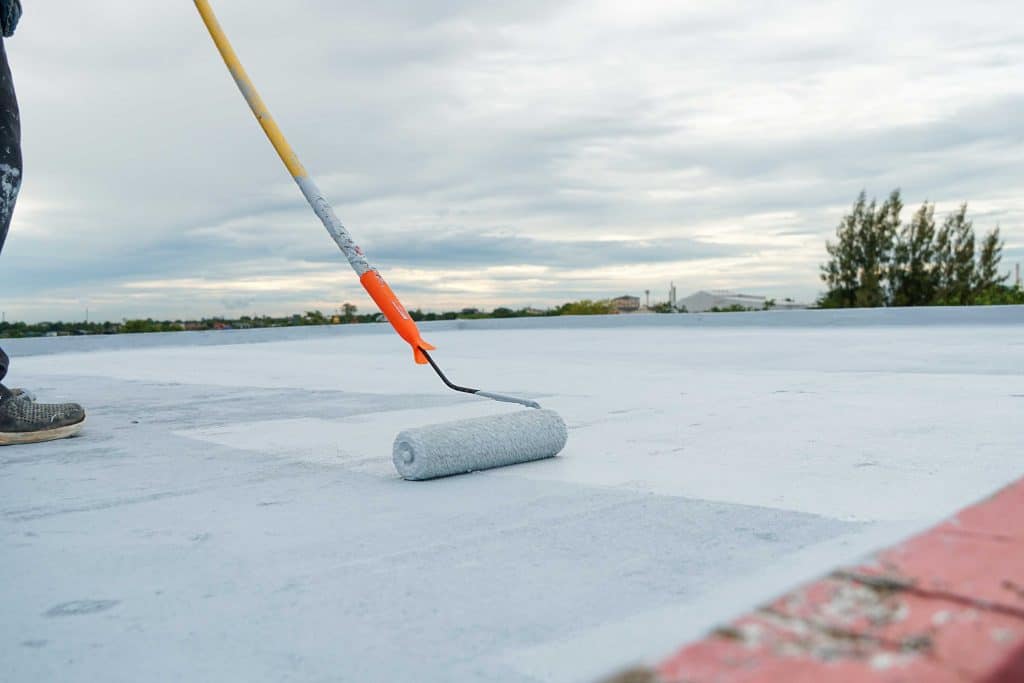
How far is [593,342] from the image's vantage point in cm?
880

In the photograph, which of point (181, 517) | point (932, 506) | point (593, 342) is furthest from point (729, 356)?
point (181, 517)

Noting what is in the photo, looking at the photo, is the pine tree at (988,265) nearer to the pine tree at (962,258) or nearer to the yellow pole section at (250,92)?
the pine tree at (962,258)

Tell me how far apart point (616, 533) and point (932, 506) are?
26.0 inches

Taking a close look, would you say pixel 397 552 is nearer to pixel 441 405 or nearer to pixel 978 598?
pixel 978 598

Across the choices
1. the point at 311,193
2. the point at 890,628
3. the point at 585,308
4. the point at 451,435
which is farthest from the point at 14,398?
the point at 585,308

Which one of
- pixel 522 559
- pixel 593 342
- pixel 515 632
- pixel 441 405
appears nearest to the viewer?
pixel 515 632

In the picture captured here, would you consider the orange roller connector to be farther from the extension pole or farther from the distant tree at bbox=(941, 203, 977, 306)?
the distant tree at bbox=(941, 203, 977, 306)

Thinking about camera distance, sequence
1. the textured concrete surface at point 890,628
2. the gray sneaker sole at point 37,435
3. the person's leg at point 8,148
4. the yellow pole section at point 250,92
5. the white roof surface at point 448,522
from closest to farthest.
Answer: the textured concrete surface at point 890,628
the white roof surface at point 448,522
the person's leg at point 8,148
the gray sneaker sole at point 37,435
the yellow pole section at point 250,92

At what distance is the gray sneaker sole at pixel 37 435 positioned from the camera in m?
2.94

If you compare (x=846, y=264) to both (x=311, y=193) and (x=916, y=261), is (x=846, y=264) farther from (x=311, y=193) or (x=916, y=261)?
(x=311, y=193)

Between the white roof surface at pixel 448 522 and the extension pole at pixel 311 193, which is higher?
the extension pole at pixel 311 193

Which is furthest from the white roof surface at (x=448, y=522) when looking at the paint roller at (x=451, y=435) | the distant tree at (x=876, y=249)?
the distant tree at (x=876, y=249)

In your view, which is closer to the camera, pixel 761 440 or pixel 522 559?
pixel 522 559

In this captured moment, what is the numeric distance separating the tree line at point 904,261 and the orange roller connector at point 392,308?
21615mm
